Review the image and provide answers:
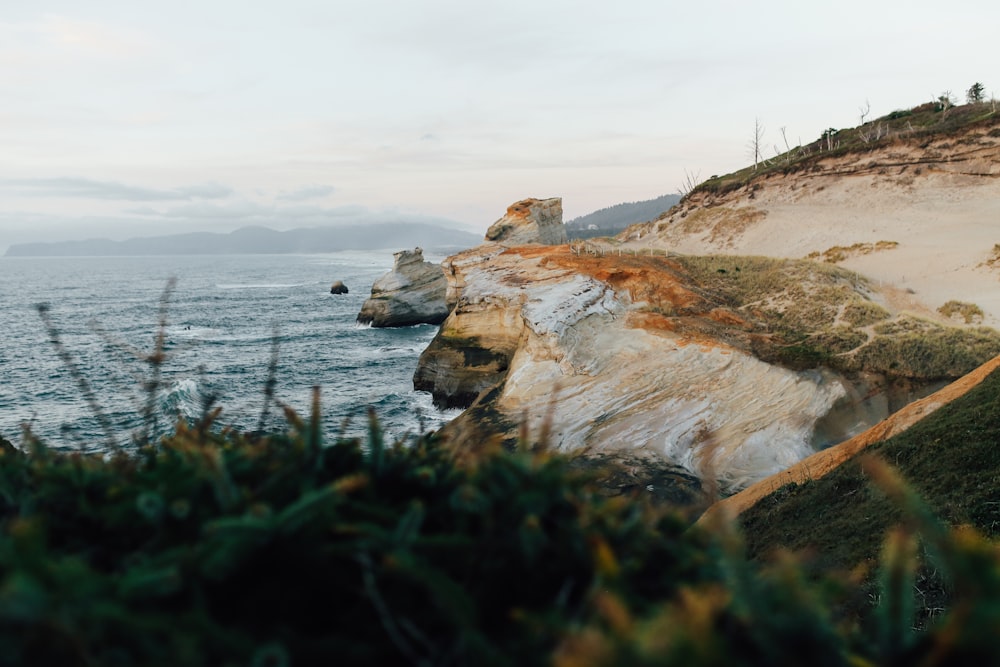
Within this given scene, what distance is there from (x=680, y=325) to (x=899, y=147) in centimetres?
4007

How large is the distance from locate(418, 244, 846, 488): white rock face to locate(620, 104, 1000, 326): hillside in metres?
13.2

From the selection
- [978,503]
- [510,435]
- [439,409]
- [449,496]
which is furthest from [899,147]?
[449,496]

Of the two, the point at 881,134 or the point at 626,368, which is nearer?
the point at 626,368

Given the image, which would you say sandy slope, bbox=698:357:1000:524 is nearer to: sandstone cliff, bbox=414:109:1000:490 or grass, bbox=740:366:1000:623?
grass, bbox=740:366:1000:623

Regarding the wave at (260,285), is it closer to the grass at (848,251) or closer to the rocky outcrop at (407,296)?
the rocky outcrop at (407,296)

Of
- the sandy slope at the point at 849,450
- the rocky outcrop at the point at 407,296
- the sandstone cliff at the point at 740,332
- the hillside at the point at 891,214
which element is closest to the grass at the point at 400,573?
the sandstone cliff at the point at 740,332

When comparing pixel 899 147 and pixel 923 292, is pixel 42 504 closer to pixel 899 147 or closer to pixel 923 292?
pixel 923 292

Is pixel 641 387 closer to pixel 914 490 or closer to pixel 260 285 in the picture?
pixel 914 490

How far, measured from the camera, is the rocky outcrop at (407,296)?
2143 inches

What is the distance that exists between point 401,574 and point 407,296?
53.8m

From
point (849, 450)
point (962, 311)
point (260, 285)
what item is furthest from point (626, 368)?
point (260, 285)

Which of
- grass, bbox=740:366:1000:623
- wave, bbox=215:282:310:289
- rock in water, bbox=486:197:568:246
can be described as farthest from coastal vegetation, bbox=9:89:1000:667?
wave, bbox=215:282:310:289

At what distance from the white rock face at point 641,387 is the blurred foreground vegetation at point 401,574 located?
13.2 m

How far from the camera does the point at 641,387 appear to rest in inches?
811
